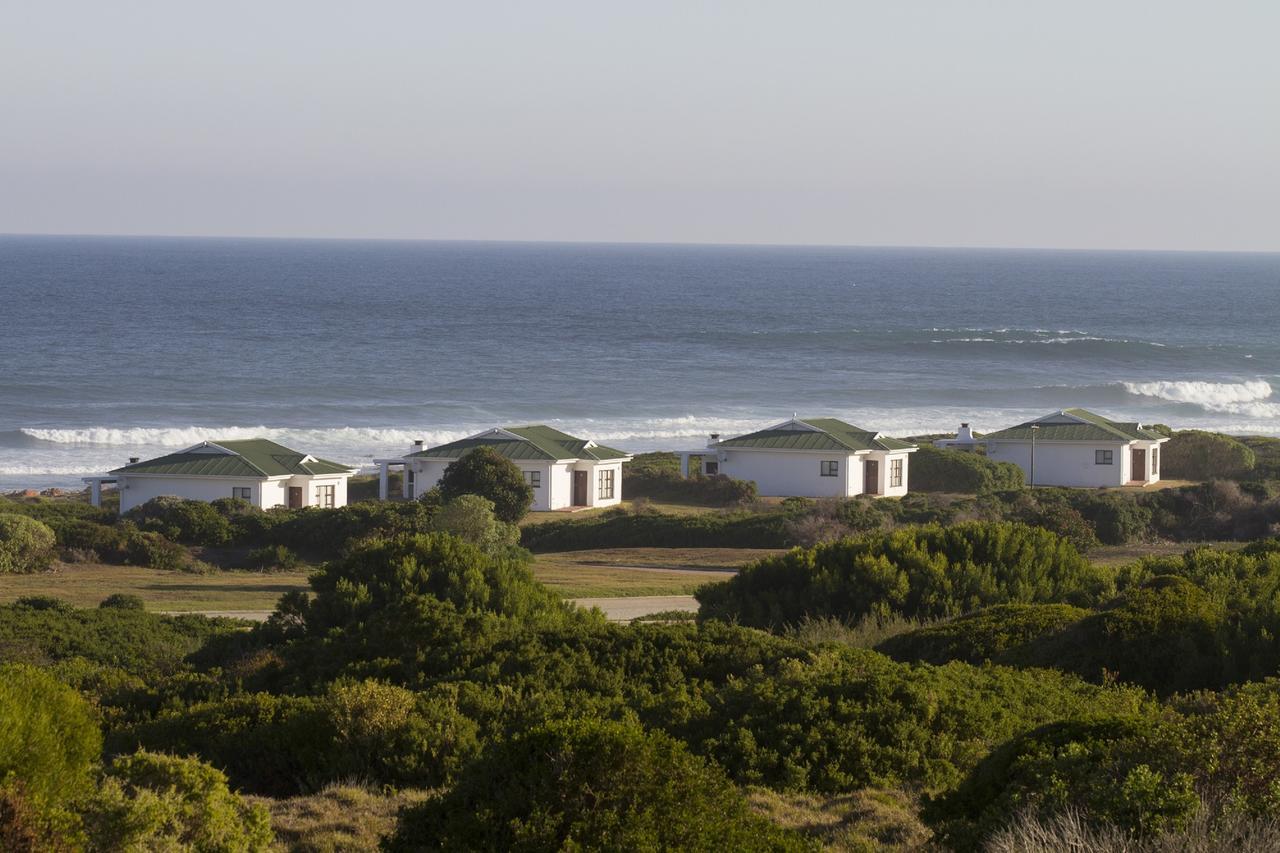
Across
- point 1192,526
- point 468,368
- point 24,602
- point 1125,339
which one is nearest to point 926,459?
point 1192,526

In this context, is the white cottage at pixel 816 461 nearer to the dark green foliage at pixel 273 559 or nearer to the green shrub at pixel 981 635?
the dark green foliage at pixel 273 559

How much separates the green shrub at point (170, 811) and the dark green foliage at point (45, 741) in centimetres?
19

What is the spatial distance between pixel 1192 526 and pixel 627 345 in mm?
70060

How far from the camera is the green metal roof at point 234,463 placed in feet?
135

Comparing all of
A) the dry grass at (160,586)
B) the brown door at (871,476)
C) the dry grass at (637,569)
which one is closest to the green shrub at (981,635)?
the dry grass at (637,569)

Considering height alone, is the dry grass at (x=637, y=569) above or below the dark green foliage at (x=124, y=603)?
below

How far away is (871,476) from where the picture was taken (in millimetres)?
45438

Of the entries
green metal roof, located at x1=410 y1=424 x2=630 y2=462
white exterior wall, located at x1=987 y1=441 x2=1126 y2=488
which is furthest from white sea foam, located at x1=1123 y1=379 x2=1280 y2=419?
green metal roof, located at x1=410 y1=424 x2=630 y2=462

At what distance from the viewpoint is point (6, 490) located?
5369 centimetres

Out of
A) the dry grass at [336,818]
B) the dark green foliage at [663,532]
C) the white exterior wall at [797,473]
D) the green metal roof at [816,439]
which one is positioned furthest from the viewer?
the green metal roof at [816,439]

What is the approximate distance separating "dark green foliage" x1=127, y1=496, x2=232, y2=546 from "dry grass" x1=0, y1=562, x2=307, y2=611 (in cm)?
310

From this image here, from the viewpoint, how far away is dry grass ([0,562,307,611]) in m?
26.3

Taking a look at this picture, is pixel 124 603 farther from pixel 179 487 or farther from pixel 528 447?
pixel 528 447

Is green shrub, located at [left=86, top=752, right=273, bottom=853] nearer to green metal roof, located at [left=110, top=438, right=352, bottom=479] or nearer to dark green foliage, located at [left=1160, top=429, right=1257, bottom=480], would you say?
green metal roof, located at [left=110, top=438, right=352, bottom=479]
